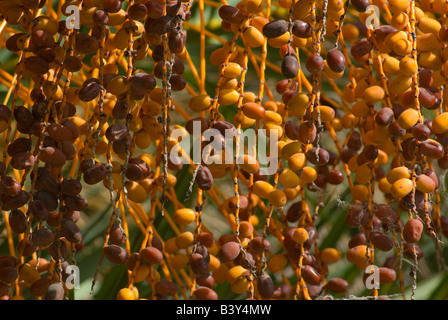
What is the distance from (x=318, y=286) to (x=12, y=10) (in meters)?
0.56

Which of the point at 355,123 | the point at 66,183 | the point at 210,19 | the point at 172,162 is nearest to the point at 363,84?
the point at 355,123

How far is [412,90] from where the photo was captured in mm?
836

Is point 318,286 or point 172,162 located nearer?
point 172,162

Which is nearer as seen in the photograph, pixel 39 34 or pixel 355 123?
pixel 39 34

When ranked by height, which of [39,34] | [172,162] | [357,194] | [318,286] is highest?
[39,34]

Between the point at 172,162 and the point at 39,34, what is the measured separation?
0.23 meters

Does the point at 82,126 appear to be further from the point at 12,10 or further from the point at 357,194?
the point at 357,194

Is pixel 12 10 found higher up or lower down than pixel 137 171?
higher up

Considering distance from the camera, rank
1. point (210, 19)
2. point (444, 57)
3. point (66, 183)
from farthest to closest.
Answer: point (210, 19) → point (444, 57) → point (66, 183)

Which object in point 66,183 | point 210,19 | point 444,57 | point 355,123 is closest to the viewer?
point 66,183

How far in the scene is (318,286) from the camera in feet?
3.14
